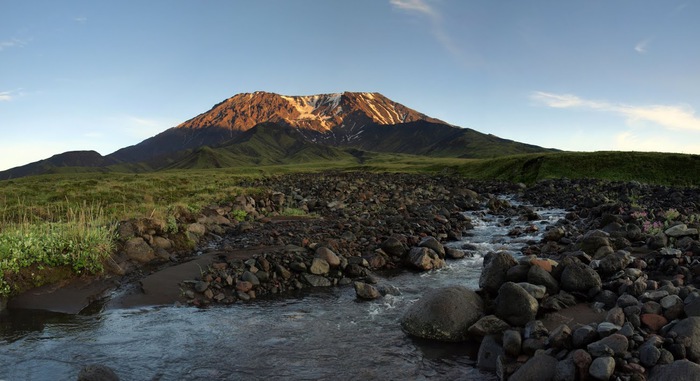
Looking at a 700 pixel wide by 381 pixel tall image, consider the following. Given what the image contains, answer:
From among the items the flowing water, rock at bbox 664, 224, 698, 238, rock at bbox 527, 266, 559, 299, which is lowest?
the flowing water

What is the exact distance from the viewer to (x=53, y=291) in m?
14.9

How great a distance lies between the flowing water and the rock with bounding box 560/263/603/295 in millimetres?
3854

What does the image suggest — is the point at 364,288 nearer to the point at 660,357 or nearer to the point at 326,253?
the point at 326,253

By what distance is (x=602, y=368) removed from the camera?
308 inches

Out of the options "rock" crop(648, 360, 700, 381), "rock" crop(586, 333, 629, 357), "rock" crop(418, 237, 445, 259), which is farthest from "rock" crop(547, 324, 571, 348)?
"rock" crop(418, 237, 445, 259)

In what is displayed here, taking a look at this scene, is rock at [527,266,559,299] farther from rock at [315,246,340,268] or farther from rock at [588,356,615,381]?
rock at [315,246,340,268]

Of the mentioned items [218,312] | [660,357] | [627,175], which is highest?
[627,175]

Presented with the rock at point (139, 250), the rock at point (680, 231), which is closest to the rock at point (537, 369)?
the rock at point (680, 231)

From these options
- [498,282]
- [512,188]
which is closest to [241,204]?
[498,282]

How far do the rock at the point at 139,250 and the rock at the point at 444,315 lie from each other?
41.2 feet

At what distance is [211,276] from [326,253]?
4764mm

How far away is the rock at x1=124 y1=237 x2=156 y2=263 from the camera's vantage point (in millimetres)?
18812

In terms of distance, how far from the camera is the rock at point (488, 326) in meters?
11.1

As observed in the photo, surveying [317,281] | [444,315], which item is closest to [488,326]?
[444,315]
